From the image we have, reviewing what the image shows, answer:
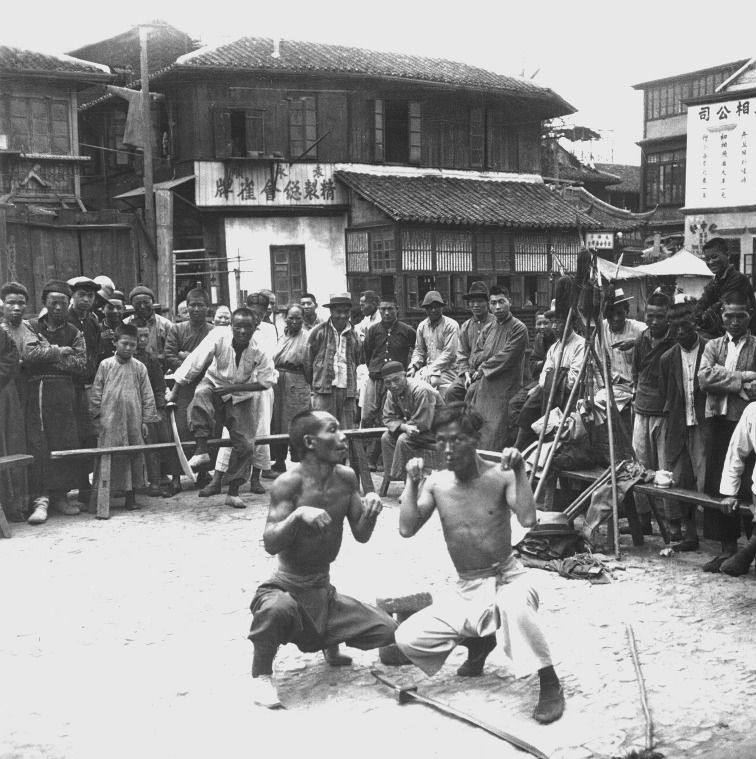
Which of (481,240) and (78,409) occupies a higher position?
(481,240)

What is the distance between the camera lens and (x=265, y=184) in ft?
74.0

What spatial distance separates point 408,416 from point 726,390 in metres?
3.17

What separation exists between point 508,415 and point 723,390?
3.13 metres

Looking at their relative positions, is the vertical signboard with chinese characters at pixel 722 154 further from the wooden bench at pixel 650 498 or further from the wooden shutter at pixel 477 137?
the wooden bench at pixel 650 498

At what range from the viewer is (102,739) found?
402cm

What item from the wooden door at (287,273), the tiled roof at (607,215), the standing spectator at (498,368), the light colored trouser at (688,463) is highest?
the tiled roof at (607,215)

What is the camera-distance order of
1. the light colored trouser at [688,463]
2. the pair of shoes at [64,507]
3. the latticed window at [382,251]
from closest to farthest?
1. the light colored trouser at [688,463]
2. the pair of shoes at [64,507]
3. the latticed window at [382,251]

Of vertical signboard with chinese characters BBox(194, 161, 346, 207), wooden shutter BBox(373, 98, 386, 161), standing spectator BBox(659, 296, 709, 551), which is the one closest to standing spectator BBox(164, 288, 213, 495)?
standing spectator BBox(659, 296, 709, 551)

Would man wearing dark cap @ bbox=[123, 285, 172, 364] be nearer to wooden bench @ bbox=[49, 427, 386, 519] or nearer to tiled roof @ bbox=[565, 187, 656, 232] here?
wooden bench @ bbox=[49, 427, 386, 519]

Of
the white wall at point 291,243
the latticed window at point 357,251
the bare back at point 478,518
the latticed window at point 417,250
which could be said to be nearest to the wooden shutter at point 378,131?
the white wall at point 291,243

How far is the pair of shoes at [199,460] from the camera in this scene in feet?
29.8

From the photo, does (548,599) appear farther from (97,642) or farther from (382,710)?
(97,642)

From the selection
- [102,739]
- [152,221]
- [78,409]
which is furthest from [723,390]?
[152,221]

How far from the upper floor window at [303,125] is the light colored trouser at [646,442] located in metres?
16.7
